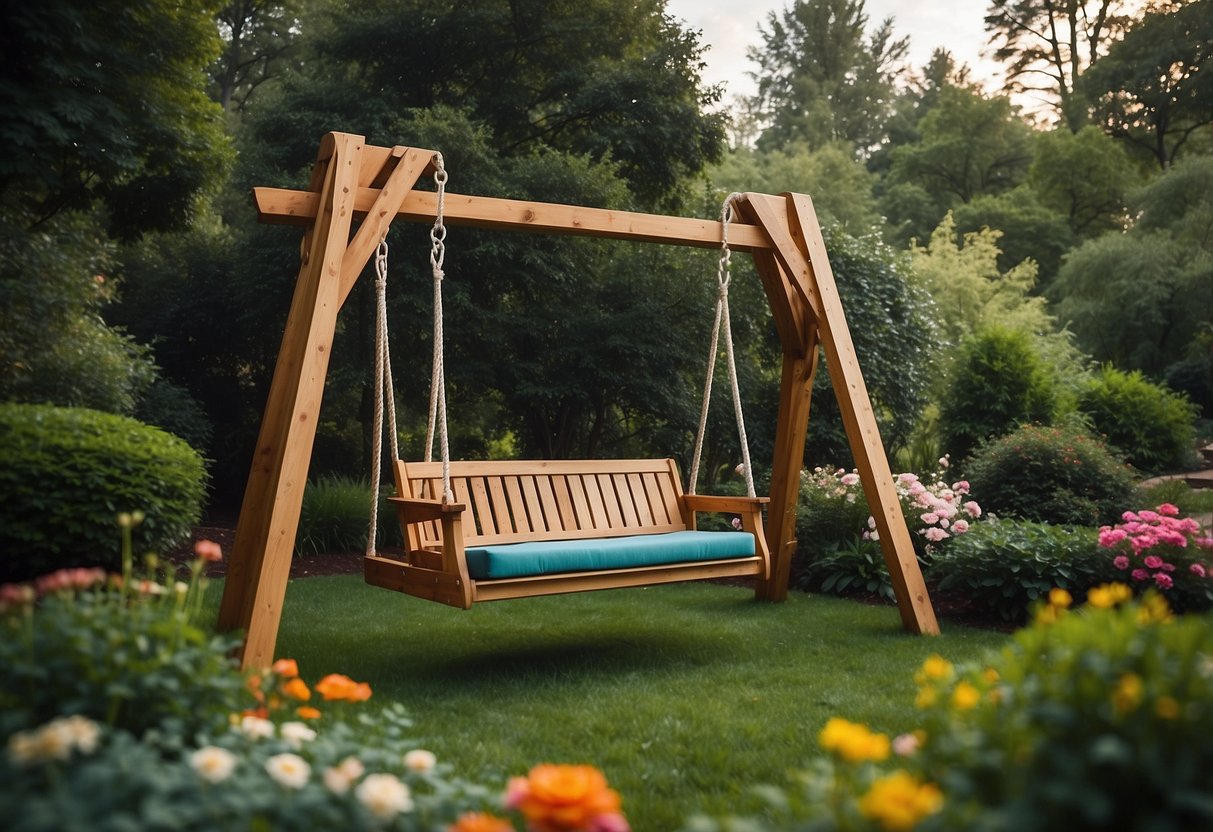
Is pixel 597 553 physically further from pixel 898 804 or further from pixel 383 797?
pixel 898 804

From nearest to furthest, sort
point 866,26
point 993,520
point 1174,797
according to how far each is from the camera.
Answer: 1. point 1174,797
2. point 993,520
3. point 866,26

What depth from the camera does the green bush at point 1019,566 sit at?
573 cm

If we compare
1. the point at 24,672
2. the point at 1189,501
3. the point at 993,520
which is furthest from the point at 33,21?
the point at 1189,501

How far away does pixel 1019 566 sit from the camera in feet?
19.1

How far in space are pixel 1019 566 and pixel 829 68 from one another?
85.1 feet

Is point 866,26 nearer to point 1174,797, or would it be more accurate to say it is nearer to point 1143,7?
point 1143,7

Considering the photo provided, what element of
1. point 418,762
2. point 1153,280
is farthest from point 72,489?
point 1153,280

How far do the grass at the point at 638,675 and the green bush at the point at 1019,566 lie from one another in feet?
1.25

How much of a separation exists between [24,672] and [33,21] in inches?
273

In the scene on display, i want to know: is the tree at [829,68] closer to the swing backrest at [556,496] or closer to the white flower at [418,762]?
the swing backrest at [556,496]

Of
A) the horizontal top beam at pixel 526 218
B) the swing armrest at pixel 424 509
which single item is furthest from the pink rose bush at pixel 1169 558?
the swing armrest at pixel 424 509

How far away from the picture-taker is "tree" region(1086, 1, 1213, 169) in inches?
800

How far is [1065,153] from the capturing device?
23516 millimetres

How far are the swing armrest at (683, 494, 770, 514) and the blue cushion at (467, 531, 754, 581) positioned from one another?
24 cm
